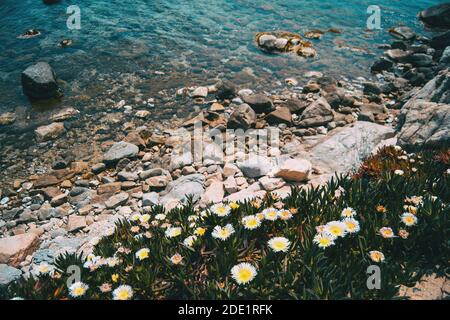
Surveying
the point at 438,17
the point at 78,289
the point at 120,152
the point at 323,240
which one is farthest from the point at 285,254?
the point at 438,17

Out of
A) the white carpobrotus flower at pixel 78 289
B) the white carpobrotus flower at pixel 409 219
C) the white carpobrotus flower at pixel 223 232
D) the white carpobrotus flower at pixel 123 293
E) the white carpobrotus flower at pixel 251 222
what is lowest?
the white carpobrotus flower at pixel 78 289

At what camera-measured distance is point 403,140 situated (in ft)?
22.6

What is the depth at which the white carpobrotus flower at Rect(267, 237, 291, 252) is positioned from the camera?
3.81 metres

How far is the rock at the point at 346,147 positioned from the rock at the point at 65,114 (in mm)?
6632

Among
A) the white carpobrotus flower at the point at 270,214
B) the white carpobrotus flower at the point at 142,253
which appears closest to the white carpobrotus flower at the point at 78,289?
the white carpobrotus flower at the point at 142,253

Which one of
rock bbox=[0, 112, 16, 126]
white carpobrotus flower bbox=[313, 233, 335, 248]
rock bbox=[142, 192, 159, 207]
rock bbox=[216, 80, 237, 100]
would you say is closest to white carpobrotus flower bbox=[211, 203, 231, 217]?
white carpobrotus flower bbox=[313, 233, 335, 248]

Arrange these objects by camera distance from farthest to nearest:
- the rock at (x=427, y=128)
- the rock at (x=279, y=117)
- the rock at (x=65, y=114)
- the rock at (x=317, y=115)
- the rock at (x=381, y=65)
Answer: the rock at (x=381, y=65) → the rock at (x=65, y=114) → the rock at (x=279, y=117) → the rock at (x=317, y=115) → the rock at (x=427, y=128)

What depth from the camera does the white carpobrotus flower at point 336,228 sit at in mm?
3846

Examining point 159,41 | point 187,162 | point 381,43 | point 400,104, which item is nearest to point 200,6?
point 159,41

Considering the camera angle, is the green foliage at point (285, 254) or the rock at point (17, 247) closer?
the green foliage at point (285, 254)

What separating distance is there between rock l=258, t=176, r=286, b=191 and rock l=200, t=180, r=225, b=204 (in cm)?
82

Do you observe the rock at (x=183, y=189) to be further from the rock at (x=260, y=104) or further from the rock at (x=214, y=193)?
the rock at (x=260, y=104)

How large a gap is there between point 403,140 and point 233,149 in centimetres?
369

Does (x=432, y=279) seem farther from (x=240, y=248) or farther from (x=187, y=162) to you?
(x=187, y=162)
